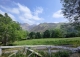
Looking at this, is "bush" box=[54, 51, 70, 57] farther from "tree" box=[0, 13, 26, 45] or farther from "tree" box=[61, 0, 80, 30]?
"tree" box=[0, 13, 26, 45]

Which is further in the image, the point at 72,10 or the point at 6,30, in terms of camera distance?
the point at 6,30

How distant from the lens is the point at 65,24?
16750 mm

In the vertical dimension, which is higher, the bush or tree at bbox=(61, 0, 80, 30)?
tree at bbox=(61, 0, 80, 30)

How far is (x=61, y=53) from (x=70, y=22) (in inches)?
349

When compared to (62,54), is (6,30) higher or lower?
higher

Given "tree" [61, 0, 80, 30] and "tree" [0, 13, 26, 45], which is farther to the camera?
"tree" [0, 13, 26, 45]

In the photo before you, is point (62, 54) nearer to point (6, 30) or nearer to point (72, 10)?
point (72, 10)

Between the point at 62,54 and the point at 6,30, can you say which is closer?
the point at 62,54

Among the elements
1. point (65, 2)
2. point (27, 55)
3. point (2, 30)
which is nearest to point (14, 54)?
point (27, 55)

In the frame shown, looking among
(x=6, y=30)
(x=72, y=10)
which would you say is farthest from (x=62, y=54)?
(x=6, y=30)

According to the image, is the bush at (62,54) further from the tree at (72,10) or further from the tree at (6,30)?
the tree at (6,30)


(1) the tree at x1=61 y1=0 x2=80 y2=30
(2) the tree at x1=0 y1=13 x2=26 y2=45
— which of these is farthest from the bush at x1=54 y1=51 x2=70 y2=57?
(2) the tree at x1=0 y1=13 x2=26 y2=45

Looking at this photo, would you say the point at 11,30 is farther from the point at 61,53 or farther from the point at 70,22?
the point at 61,53

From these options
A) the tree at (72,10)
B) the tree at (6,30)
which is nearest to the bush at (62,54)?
the tree at (72,10)
